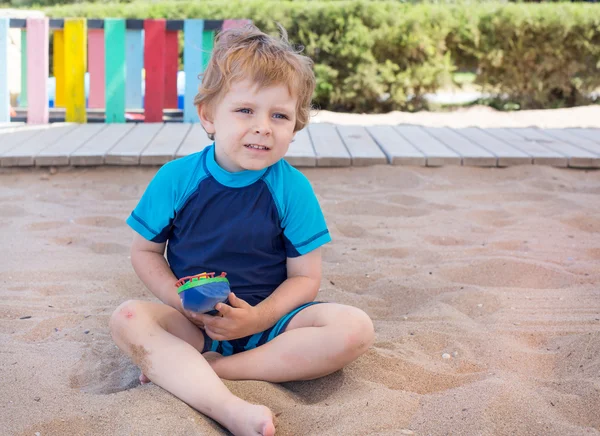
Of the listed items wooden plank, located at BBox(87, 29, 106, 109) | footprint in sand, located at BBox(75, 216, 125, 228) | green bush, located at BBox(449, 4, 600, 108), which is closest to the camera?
footprint in sand, located at BBox(75, 216, 125, 228)

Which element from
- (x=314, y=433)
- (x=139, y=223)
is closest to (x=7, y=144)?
(x=139, y=223)

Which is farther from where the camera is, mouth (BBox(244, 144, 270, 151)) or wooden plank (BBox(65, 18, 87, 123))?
wooden plank (BBox(65, 18, 87, 123))

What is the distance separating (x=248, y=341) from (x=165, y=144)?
2897 mm

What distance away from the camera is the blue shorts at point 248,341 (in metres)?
2.18

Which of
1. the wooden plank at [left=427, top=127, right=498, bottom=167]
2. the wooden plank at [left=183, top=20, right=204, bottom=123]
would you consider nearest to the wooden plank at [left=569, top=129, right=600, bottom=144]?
the wooden plank at [left=427, top=127, right=498, bottom=167]

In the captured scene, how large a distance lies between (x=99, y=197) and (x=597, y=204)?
2.64 metres

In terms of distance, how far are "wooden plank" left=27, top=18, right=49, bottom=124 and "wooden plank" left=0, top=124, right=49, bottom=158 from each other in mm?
258

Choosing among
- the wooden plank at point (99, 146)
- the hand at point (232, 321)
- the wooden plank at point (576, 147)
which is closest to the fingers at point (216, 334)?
the hand at point (232, 321)

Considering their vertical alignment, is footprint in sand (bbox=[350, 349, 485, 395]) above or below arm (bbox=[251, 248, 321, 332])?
below

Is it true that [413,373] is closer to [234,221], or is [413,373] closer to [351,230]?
[234,221]

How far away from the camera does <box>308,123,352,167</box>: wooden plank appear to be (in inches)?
185

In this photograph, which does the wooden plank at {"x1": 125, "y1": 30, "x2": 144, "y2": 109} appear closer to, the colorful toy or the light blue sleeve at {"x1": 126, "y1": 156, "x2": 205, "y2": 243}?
the light blue sleeve at {"x1": 126, "y1": 156, "x2": 205, "y2": 243}

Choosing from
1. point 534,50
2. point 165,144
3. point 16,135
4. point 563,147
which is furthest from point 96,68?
point 534,50

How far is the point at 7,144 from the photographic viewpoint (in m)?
4.92
